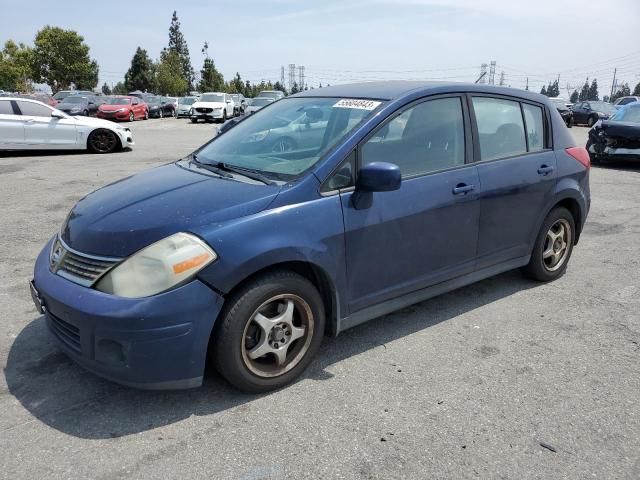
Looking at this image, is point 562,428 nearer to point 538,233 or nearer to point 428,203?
point 428,203

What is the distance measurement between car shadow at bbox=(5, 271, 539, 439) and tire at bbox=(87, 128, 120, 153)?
1094cm

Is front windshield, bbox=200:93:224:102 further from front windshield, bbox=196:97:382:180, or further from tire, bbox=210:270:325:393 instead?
tire, bbox=210:270:325:393

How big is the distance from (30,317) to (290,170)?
2232 mm

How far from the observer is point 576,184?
465cm

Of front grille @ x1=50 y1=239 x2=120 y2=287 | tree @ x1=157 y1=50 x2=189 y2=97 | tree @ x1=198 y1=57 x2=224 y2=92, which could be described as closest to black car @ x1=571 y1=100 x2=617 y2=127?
front grille @ x1=50 y1=239 x2=120 y2=287

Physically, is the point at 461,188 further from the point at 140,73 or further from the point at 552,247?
the point at 140,73

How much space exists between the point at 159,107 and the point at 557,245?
3652cm

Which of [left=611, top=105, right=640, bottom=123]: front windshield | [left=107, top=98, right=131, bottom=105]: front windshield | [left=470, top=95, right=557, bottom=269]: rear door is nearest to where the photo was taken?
[left=470, top=95, right=557, bottom=269]: rear door

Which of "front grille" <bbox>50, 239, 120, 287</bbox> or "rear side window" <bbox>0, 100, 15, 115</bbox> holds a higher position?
"rear side window" <bbox>0, 100, 15, 115</bbox>

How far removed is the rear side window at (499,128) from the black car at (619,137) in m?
9.16

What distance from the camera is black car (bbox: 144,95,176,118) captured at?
36.5 metres

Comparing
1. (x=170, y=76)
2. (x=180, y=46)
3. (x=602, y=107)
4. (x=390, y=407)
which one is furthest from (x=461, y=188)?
(x=180, y=46)

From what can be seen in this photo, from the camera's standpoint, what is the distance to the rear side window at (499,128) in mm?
3980

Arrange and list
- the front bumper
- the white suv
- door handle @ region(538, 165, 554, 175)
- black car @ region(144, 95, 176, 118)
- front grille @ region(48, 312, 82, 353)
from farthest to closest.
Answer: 1. black car @ region(144, 95, 176, 118)
2. the white suv
3. door handle @ region(538, 165, 554, 175)
4. front grille @ region(48, 312, 82, 353)
5. the front bumper
